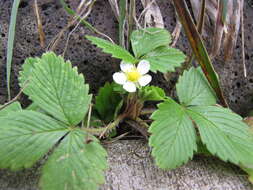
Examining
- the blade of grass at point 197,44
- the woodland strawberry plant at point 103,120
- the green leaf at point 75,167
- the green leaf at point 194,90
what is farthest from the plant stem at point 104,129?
the blade of grass at point 197,44

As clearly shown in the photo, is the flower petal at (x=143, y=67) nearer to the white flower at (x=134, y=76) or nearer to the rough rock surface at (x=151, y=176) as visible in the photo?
the white flower at (x=134, y=76)

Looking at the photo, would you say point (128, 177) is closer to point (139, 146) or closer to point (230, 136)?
point (139, 146)

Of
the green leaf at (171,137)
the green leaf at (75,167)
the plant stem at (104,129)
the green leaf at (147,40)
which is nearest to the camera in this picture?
the green leaf at (75,167)

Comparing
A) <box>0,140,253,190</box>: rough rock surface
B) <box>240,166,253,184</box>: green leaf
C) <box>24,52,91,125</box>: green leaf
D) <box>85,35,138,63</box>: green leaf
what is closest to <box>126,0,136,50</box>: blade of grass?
<box>85,35,138,63</box>: green leaf

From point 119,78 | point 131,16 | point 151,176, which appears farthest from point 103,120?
point 131,16

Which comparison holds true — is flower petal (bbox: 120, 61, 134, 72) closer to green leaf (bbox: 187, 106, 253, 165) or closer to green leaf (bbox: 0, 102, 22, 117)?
green leaf (bbox: 187, 106, 253, 165)

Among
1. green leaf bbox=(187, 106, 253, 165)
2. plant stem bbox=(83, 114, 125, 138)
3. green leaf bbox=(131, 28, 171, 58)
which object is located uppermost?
green leaf bbox=(131, 28, 171, 58)

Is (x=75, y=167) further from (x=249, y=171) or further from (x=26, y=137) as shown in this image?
(x=249, y=171)

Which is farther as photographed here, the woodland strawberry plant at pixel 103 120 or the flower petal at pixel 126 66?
the flower petal at pixel 126 66
